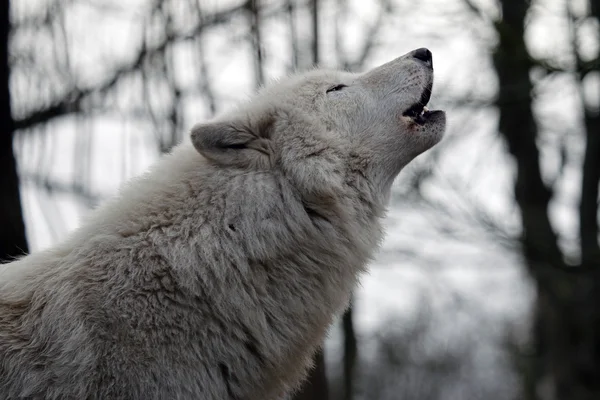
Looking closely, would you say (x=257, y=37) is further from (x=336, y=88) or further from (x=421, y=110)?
(x=421, y=110)

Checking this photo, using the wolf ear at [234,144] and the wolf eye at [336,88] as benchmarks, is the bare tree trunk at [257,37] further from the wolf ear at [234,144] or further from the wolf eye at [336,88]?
the wolf ear at [234,144]

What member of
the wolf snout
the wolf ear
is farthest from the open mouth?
the wolf ear

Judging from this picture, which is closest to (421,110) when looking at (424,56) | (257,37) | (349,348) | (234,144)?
(424,56)

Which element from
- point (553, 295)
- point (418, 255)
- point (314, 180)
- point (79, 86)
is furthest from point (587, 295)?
point (314, 180)

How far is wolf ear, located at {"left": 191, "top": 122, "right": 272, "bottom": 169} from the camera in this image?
12.5ft

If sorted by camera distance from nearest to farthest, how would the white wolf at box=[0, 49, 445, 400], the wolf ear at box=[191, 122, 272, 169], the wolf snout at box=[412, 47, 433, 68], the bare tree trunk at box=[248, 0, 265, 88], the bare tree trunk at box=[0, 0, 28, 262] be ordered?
the white wolf at box=[0, 49, 445, 400]
the wolf ear at box=[191, 122, 272, 169]
the wolf snout at box=[412, 47, 433, 68]
the bare tree trunk at box=[0, 0, 28, 262]
the bare tree trunk at box=[248, 0, 265, 88]

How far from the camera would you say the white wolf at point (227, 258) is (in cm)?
335

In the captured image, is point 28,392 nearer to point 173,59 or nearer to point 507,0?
point 173,59

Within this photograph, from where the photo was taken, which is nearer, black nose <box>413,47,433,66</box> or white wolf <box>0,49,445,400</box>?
white wolf <box>0,49,445,400</box>

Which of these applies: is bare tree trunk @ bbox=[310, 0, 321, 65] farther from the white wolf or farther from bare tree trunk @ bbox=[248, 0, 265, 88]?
the white wolf

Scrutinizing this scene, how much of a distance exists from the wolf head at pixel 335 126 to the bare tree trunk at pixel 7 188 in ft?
6.29

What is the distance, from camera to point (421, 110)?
171 inches

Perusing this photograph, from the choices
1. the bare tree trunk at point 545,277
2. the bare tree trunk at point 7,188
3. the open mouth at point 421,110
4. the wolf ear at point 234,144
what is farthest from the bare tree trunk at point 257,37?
the wolf ear at point 234,144

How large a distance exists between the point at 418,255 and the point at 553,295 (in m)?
1.99
